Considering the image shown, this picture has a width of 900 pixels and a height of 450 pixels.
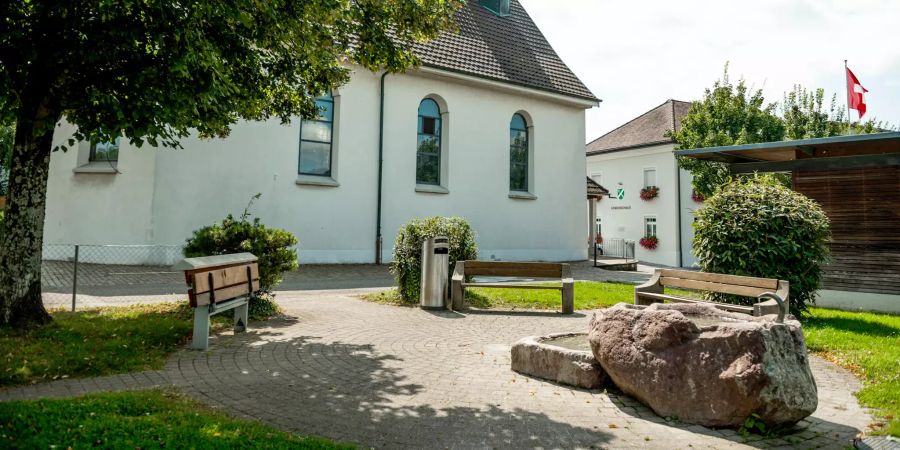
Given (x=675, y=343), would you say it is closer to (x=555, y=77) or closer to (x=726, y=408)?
(x=726, y=408)

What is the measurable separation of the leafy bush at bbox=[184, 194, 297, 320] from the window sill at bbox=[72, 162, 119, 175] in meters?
8.63

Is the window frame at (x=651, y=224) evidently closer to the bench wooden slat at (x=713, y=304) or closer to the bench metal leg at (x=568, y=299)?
the bench metal leg at (x=568, y=299)

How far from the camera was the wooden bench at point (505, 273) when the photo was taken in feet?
30.8

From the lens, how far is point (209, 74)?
611 cm

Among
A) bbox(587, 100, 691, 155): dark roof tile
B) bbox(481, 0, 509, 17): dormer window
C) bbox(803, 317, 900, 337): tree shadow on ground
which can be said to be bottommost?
bbox(803, 317, 900, 337): tree shadow on ground

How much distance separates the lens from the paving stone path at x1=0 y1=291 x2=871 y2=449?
3773mm

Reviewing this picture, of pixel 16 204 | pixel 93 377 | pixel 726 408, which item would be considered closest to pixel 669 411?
pixel 726 408

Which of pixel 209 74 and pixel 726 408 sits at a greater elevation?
pixel 209 74

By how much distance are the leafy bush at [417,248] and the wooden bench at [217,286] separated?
3.21m

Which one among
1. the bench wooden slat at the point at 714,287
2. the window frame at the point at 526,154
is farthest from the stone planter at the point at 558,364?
the window frame at the point at 526,154

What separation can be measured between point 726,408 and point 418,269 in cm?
668

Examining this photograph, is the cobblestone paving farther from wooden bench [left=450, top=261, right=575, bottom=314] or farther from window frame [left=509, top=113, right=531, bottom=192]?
window frame [left=509, top=113, right=531, bottom=192]

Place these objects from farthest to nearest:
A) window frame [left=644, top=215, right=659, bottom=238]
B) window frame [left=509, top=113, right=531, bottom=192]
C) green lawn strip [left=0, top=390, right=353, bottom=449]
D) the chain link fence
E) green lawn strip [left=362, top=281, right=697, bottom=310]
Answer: window frame [left=644, top=215, right=659, bottom=238] < window frame [left=509, top=113, right=531, bottom=192] < green lawn strip [left=362, top=281, right=697, bottom=310] < the chain link fence < green lawn strip [left=0, top=390, right=353, bottom=449]

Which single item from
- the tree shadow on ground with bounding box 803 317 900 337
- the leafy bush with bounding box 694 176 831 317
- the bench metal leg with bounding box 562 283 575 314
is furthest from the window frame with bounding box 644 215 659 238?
the bench metal leg with bounding box 562 283 575 314
